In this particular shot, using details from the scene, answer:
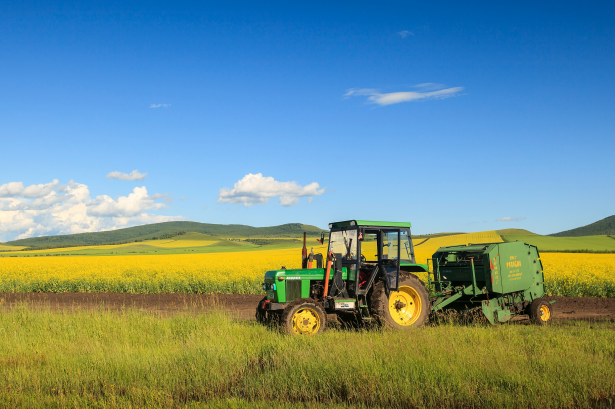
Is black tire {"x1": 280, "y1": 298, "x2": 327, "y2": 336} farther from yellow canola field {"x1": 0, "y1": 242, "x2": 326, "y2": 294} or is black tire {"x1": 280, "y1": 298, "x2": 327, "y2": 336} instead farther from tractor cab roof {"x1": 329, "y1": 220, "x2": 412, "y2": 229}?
yellow canola field {"x1": 0, "y1": 242, "x2": 326, "y2": 294}

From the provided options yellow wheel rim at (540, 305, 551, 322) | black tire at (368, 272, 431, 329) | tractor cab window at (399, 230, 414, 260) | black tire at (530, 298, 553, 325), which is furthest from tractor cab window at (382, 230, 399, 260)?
yellow wheel rim at (540, 305, 551, 322)

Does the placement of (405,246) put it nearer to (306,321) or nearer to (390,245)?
(390,245)

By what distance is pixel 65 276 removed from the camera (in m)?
23.1

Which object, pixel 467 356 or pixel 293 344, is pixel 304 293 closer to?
pixel 293 344

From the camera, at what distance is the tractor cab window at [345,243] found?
32.8 feet

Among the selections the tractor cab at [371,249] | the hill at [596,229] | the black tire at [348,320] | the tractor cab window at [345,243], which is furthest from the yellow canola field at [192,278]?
the hill at [596,229]

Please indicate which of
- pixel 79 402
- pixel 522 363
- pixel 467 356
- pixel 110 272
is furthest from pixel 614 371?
pixel 110 272

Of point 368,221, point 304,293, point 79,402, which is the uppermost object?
point 368,221

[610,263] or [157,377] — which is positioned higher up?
[610,263]

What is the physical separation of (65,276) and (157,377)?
19.2 meters

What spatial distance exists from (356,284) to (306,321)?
4.45 ft

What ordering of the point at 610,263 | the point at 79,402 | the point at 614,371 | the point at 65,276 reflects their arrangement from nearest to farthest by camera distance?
the point at 79,402 < the point at 614,371 < the point at 610,263 < the point at 65,276

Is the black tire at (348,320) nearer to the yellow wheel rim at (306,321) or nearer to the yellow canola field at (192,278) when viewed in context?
the yellow wheel rim at (306,321)

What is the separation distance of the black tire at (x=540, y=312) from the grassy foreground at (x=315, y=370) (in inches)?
79.4
